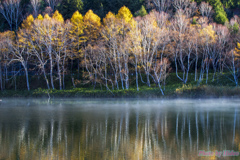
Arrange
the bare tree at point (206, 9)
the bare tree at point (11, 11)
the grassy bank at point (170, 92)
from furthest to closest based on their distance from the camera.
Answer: the bare tree at point (11, 11)
the bare tree at point (206, 9)
the grassy bank at point (170, 92)

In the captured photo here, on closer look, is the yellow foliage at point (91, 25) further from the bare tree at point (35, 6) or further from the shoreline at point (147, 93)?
the bare tree at point (35, 6)

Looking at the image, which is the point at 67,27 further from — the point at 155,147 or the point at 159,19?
the point at 155,147

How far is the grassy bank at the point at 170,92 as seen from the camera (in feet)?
117

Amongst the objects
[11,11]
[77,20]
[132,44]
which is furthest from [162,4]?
[11,11]

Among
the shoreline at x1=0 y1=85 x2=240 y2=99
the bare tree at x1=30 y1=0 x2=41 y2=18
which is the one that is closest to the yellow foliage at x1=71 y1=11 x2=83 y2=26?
the shoreline at x1=0 y1=85 x2=240 y2=99

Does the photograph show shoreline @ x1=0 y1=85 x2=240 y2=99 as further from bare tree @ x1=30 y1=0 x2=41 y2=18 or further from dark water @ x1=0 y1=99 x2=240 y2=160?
bare tree @ x1=30 y1=0 x2=41 y2=18

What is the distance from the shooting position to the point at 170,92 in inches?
1496

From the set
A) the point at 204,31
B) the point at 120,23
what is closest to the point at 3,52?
the point at 120,23

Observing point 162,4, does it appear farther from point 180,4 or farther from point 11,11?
point 11,11

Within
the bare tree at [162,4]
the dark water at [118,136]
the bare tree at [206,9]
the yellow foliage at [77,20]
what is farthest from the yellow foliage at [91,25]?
the dark water at [118,136]

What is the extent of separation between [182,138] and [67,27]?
117 feet

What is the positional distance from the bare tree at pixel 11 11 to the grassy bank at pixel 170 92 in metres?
21.6

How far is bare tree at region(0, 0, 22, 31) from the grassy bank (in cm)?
2158

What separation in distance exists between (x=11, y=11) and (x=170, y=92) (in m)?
42.6
